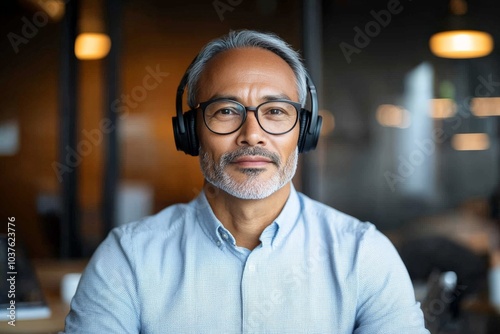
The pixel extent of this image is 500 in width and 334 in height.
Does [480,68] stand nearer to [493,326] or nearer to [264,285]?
[493,326]

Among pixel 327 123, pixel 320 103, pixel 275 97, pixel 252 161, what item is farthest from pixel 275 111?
pixel 327 123

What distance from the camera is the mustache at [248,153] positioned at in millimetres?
1605

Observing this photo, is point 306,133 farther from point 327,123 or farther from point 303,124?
point 327,123

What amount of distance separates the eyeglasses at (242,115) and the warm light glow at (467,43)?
3.41 meters

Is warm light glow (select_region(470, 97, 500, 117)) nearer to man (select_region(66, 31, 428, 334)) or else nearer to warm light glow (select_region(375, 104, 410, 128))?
warm light glow (select_region(375, 104, 410, 128))

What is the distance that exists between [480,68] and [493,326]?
7.33 ft

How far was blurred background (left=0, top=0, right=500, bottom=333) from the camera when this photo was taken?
15.6 ft

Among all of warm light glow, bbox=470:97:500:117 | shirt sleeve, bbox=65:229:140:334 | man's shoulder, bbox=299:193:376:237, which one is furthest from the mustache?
warm light glow, bbox=470:97:500:117

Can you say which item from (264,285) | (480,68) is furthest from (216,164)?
(480,68)

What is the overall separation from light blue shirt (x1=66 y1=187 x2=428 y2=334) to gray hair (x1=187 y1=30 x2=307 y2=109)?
0.39 m

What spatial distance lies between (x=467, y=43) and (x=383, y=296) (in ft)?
11.6

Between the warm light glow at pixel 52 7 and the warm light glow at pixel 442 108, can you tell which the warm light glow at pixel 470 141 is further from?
the warm light glow at pixel 52 7

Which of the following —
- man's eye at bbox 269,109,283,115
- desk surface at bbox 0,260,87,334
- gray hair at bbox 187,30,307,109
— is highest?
gray hair at bbox 187,30,307,109

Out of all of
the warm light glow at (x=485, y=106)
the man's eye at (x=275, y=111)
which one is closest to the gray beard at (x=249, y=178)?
the man's eye at (x=275, y=111)
